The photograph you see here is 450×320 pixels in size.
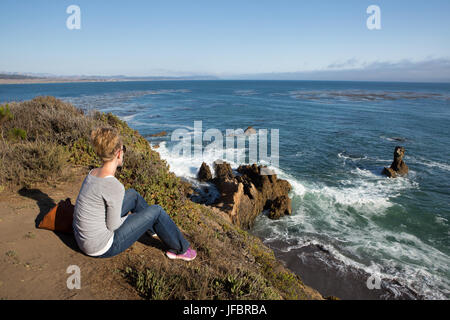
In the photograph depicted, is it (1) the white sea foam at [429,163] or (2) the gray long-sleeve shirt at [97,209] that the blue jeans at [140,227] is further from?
(1) the white sea foam at [429,163]

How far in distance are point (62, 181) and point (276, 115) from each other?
127ft

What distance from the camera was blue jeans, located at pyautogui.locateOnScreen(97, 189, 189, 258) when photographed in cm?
350

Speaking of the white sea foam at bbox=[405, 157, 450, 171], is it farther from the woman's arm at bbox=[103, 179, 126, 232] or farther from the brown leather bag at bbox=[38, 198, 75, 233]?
the brown leather bag at bbox=[38, 198, 75, 233]

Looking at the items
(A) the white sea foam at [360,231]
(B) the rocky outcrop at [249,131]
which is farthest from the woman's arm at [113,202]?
(B) the rocky outcrop at [249,131]

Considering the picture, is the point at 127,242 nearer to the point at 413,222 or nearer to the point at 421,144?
the point at 413,222

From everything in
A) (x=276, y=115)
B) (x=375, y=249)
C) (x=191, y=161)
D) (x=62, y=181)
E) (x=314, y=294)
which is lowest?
(x=375, y=249)

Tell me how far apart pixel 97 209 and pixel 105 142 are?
0.87 m

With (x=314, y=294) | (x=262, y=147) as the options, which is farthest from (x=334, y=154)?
(x=314, y=294)

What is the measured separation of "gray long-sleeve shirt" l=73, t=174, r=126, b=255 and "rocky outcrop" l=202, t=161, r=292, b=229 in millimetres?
8016

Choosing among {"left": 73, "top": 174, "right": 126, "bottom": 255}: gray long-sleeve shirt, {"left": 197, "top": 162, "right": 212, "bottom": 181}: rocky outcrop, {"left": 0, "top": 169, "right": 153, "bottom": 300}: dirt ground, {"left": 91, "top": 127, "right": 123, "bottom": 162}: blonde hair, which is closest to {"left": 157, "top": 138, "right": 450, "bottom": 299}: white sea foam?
{"left": 197, "top": 162, "right": 212, "bottom": 181}: rocky outcrop

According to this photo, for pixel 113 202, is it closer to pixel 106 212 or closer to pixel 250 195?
pixel 106 212

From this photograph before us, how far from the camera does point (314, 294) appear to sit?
5.97 meters

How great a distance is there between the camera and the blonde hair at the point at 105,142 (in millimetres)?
2932

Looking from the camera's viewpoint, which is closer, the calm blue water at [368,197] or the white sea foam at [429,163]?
the calm blue water at [368,197]
